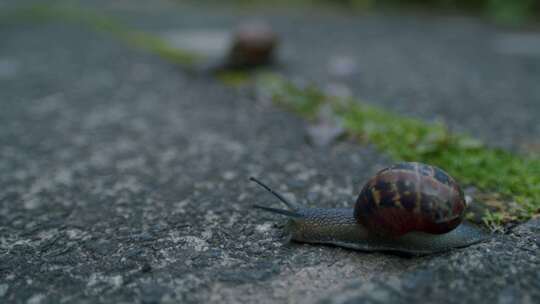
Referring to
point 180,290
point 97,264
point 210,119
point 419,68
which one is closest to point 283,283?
point 180,290

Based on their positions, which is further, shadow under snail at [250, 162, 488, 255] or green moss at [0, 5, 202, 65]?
green moss at [0, 5, 202, 65]

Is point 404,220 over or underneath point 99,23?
underneath

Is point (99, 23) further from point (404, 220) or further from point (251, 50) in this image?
point (404, 220)

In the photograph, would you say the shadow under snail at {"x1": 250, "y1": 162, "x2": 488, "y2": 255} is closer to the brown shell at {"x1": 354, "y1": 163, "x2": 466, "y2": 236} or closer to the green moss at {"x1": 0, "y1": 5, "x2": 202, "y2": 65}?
the brown shell at {"x1": 354, "y1": 163, "x2": 466, "y2": 236}

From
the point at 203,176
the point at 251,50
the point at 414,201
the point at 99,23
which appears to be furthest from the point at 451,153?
the point at 99,23

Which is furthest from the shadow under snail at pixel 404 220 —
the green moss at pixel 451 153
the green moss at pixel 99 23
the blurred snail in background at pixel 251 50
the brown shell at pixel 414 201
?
the green moss at pixel 99 23

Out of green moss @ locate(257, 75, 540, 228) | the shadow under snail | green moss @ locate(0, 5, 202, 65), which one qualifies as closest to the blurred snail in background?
green moss @ locate(0, 5, 202, 65)

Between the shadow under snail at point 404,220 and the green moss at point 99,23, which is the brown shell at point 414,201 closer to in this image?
the shadow under snail at point 404,220
